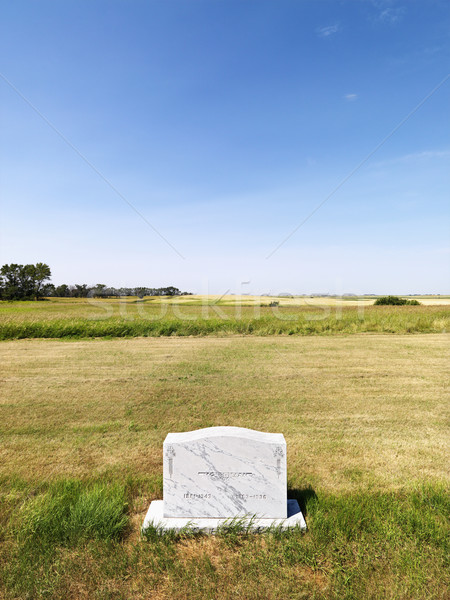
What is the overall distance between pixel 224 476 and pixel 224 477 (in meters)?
0.01

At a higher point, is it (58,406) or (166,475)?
(166,475)

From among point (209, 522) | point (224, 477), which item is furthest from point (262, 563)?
point (224, 477)

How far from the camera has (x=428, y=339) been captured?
722 inches

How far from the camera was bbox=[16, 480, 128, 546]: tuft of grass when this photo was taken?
3.48 meters

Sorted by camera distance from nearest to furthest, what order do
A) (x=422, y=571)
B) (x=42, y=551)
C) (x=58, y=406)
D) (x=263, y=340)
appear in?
(x=422, y=571), (x=42, y=551), (x=58, y=406), (x=263, y=340)

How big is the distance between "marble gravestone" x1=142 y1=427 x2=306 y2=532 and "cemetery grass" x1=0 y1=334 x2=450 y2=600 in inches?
10.8

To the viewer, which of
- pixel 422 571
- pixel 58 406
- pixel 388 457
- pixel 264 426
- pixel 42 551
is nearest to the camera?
pixel 422 571

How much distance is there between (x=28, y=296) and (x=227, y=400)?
55188mm

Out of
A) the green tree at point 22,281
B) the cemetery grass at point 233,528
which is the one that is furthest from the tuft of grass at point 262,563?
the green tree at point 22,281

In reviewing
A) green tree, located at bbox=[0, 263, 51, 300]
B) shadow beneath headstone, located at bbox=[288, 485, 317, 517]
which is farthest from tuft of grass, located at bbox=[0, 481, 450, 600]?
green tree, located at bbox=[0, 263, 51, 300]

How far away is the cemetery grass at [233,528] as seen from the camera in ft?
9.95

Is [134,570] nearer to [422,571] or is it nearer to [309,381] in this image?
[422,571]

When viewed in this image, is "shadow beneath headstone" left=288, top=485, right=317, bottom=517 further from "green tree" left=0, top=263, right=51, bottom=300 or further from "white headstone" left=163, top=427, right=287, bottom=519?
"green tree" left=0, top=263, right=51, bottom=300

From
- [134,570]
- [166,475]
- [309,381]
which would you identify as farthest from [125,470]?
[309,381]
